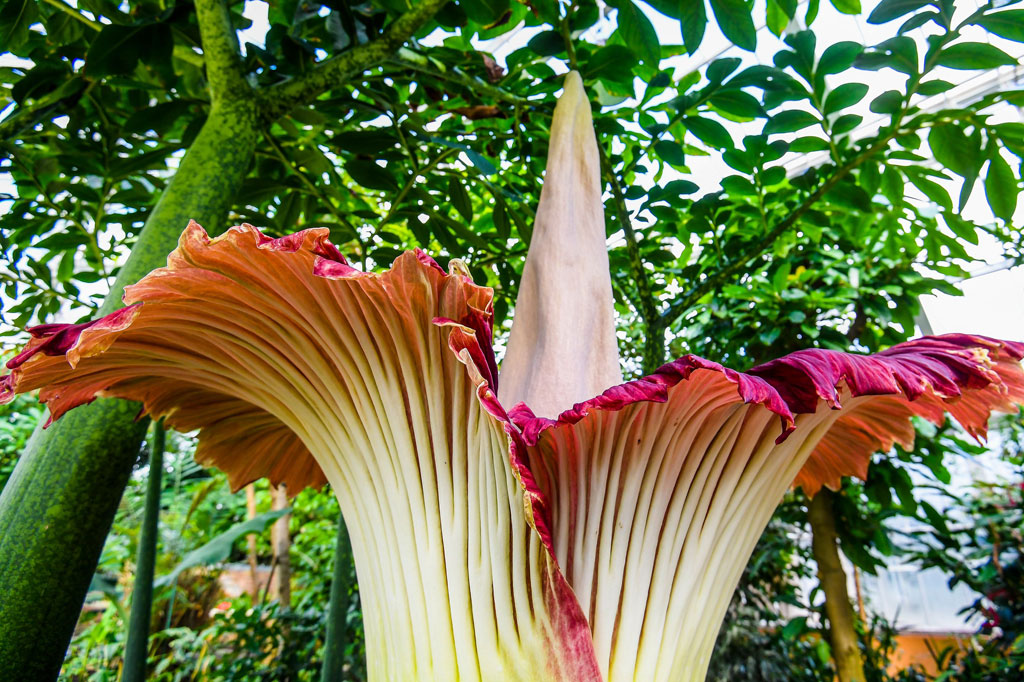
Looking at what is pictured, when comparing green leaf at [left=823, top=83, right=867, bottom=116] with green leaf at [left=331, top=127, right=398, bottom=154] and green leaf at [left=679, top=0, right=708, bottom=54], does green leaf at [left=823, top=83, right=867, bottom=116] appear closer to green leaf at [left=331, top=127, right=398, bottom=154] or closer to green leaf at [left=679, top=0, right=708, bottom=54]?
green leaf at [left=679, top=0, right=708, bottom=54]

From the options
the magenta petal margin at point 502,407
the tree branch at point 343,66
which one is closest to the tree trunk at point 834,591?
the magenta petal margin at point 502,407

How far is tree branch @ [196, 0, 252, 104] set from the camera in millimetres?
630

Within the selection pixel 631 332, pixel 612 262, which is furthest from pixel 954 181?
pixel 631 332

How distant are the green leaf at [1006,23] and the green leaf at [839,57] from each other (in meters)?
0.12

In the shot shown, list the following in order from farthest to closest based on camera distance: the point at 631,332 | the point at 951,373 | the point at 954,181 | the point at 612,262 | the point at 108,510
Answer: the point at 631,332, the point at 612,262, the point at 954,181, the point at 108,510, the point at 951,373

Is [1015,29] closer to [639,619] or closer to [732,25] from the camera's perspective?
[732,25]

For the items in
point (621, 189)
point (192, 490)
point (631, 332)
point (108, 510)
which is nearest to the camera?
point (108, 510)

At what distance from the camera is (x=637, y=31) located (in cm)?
67

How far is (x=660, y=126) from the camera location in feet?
2.76

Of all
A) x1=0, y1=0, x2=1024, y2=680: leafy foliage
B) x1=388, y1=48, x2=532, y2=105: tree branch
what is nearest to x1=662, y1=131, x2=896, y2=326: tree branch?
x1=0, y1=0, x2=1024, y2=680: leafy foliage

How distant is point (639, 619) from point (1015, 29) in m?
0.72

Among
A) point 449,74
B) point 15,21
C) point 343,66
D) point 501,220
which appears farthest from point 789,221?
point 15,21

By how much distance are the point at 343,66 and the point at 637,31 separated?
0.33 metres

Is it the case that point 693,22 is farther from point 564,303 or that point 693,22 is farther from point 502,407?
point 502,407
